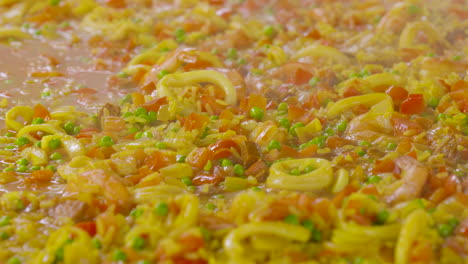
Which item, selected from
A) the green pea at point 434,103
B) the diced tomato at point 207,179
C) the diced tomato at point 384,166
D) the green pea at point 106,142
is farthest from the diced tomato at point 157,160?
the green pea at point 434,103

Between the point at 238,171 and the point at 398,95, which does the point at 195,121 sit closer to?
the point at 238,171

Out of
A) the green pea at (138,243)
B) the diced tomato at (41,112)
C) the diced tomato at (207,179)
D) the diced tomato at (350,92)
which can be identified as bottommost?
the diced tomato at (207,179)

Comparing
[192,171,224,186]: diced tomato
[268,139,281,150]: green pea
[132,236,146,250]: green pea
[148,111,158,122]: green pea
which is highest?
[148,111,158,122]: green pea

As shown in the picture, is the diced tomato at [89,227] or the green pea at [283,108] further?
the green pea at [283,108]

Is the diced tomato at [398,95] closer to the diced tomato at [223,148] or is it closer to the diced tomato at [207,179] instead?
the diced tomato at [223,148]

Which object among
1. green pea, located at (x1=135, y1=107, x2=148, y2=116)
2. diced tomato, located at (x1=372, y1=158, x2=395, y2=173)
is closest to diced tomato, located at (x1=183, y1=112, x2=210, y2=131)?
green pea, located at (x1=135, y1=107, x2=148, y2=116)

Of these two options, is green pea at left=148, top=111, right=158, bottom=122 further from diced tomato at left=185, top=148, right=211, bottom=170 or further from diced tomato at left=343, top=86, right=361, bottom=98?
diced tomato at left=343, top=86, right=361, bottom=98

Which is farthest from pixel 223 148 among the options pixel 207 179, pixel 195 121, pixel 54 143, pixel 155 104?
pixel 54 143
